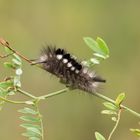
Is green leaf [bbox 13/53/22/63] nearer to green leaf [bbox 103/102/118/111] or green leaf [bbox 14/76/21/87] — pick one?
green leaf [bbox 14/76/21/87]

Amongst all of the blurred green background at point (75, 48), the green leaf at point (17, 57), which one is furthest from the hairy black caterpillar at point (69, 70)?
the blurred green background at point (75, 48)

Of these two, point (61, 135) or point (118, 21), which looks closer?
point (61, 135)

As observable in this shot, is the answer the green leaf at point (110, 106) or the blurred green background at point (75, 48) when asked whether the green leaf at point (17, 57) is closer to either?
the green leaf at point (110, 106)

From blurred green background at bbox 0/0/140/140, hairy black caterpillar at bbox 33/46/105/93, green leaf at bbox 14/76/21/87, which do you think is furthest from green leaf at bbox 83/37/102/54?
blurred green background at bbox 0/0/140/140

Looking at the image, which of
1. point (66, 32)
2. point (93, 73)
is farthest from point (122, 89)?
point (93, 73)

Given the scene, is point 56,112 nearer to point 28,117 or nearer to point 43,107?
point 43,107

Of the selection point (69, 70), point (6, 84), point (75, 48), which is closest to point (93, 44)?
point (69, 70)
